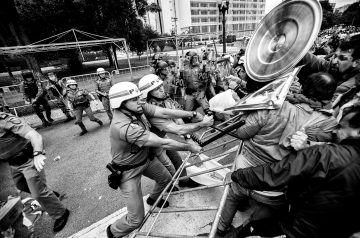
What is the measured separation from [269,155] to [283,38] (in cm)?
116

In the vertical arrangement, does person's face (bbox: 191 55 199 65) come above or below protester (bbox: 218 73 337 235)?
above

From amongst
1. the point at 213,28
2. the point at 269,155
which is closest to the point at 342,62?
the point at 269,155

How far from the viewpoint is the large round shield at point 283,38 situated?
148 centimetres

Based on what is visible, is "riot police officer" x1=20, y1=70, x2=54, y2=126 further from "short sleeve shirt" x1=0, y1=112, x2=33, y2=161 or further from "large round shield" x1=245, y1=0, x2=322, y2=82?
"large round shield" x1=245, y1=0, x2=322, y2=82

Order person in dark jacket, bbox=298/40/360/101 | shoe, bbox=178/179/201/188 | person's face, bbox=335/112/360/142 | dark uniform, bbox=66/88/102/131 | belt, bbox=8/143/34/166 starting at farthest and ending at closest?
1. dark uniform, bbox=66/88/102/131
2. shoe, bbox=178/179/201/188
3. person in dark jacket, bbox=298/40/360/101
4. belt, bbox=8/143/34/166
5. person's face, bbox=335/112/360/142

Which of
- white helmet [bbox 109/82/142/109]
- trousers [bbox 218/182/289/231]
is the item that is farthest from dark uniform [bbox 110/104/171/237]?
trousers [bbox 218/182/289/231]

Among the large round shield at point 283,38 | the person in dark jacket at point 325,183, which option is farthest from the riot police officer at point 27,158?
the large round shield at point 283,38

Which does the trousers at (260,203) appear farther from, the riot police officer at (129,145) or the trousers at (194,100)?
the trousers at (194,100)

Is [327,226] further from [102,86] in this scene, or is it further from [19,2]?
[19,2]

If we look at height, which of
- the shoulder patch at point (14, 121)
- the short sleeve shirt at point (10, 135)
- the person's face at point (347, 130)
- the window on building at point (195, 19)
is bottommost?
the short sleeve shirt at point (10, 135)

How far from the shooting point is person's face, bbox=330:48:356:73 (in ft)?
10.7

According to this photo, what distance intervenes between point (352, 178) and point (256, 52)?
1453 mm

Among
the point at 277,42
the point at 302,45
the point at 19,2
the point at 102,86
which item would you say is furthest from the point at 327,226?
the point at 19,2

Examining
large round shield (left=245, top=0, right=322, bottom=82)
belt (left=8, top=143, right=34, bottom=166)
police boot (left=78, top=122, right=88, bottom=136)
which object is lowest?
police boot (left=78, top=122, right=88, bottom=136)
